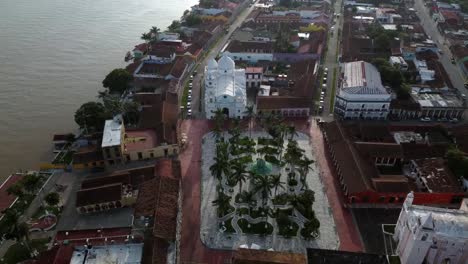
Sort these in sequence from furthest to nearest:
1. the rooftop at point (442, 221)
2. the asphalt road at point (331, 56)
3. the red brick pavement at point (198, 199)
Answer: the asphalt road at point (331, 56) < the red brick pavement at point (198, 199) < the rooftop at point (442, 221)

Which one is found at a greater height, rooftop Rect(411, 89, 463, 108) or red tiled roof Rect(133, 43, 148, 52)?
red tiled roof Rect(133, 43, 148, 52)

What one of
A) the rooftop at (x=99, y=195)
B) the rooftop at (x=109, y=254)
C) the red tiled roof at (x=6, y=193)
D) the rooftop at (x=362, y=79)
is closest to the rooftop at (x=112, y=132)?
the rooftop at (x=99, y=195)

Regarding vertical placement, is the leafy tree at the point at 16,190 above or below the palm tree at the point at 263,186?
below

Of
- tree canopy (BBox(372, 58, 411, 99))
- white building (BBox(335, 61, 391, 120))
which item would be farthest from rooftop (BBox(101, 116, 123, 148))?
tree canopy (BBox(372, 58, 411, 99))

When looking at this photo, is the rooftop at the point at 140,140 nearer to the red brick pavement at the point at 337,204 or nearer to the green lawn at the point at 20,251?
the green lawn at the point at 20,251

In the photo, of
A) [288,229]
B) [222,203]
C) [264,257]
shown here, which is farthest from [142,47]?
[264,257]

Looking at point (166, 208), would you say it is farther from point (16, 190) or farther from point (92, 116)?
point (92, 116)

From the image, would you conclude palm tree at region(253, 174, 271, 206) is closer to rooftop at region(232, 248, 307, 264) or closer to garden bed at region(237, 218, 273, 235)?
garden bed at region(237, 218, 273, 235)
